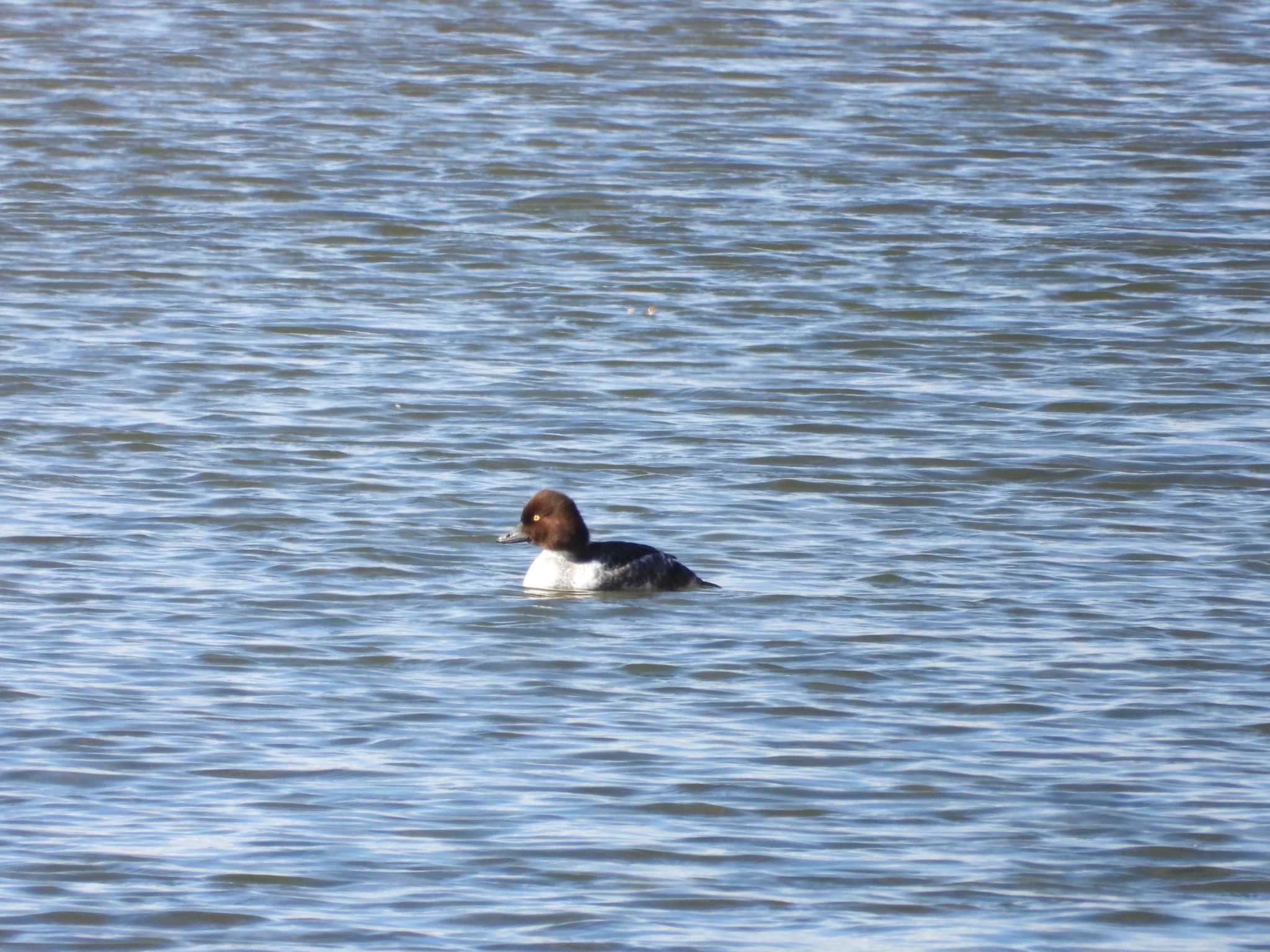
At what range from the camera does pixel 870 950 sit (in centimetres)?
699

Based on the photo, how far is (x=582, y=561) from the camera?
11.1 meters

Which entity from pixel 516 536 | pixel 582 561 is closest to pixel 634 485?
pixel 516 536

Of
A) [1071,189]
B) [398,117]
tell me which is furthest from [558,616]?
[398,117]

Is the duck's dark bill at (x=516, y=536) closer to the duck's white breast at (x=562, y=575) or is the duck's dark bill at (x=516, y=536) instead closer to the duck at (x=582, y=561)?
the duck at (x=582, y=561)

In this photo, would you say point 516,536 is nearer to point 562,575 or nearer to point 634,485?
point 562,575

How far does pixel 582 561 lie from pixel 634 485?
1.73 m

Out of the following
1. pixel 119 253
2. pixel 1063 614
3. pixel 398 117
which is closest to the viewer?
pixel 1063 614

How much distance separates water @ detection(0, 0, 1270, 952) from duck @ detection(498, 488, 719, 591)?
0.11 m

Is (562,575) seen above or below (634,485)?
above

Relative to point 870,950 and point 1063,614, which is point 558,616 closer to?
point 1063,614

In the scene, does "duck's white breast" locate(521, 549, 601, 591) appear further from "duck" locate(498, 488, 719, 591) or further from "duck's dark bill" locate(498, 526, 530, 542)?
"duck's dark bill" locate(498, 526, 530, 542)

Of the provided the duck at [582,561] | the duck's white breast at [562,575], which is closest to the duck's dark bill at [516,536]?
the duck at [582,561]

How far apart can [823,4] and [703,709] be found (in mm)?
19648

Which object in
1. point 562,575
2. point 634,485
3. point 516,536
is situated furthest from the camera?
point 634,485
